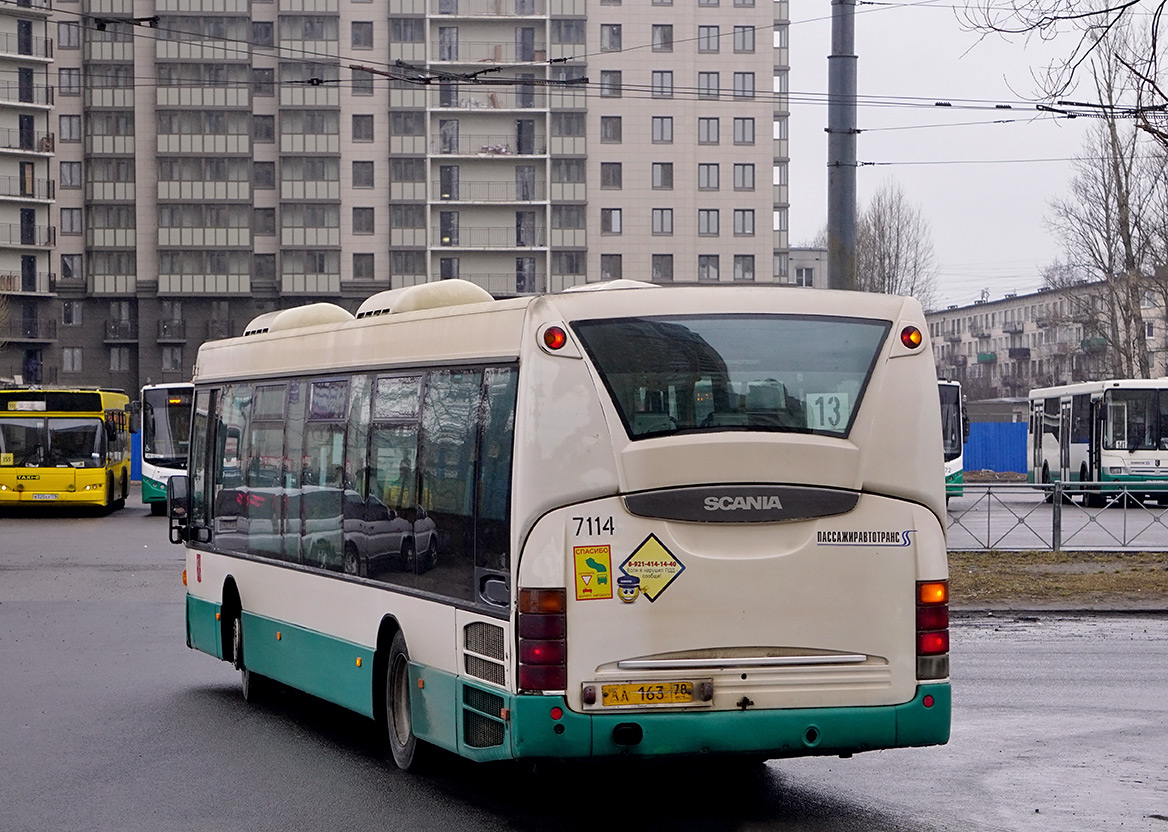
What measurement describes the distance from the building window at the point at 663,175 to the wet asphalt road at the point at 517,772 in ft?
251

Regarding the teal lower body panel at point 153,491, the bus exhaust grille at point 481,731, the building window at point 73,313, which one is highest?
the building window at point 73,313

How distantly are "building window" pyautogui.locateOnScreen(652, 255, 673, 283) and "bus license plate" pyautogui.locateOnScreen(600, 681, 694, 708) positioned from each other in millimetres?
82806

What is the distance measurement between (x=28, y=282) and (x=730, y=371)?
86.7 metres

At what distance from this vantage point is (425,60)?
86250mm

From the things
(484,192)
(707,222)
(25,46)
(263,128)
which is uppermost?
(25,46)

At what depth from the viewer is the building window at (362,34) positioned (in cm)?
8656

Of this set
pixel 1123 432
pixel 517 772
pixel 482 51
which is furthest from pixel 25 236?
pixel 517 772

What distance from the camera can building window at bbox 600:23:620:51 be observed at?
88.1 metres

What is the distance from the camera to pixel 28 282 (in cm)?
8875

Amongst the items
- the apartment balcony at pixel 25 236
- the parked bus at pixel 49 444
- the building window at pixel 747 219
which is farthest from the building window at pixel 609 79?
the parked bus at pixel 49 444

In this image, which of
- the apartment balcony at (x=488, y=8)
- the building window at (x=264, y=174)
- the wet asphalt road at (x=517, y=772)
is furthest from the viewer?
the apartment balcony at (x=488, y=8)

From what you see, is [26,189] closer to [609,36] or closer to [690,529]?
[609,36]

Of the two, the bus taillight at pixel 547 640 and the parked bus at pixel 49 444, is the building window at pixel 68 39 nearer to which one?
the parked bus at pixel 49 444

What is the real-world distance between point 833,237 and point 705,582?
10.2m
